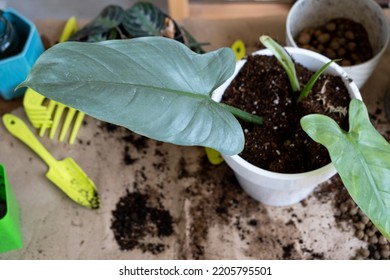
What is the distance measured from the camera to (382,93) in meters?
0.98

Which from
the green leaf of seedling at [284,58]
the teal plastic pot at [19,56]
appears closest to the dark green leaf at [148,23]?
the teal plastic pot at [19,56]

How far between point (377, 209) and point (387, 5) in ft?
2.24

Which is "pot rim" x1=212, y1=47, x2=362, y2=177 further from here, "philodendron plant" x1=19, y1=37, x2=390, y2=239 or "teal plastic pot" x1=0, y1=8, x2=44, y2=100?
"teal plastic pot" x1=0, y1=8, x2=44, y2=100

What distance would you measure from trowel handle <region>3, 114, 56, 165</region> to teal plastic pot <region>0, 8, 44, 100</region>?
0.05 metres

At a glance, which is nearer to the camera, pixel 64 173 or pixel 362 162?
pixel 362 162

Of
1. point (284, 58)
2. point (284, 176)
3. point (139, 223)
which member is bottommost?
point (139, 223)

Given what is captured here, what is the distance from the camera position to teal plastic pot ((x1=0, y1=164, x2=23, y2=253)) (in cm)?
78

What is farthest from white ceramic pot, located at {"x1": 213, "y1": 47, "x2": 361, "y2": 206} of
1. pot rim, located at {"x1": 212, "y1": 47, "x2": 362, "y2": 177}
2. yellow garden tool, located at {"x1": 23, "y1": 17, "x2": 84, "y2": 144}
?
yellow garden tool, located at {"x1": 23, "y1": 17, "x2": 84, "y2": 144}

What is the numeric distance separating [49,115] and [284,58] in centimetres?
43

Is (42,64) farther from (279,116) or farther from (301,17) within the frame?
(301,17)

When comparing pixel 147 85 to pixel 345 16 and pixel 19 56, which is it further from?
pixel 345 16

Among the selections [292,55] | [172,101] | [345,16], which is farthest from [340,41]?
[172,101]

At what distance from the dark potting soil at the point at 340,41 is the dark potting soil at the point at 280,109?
0.15 m

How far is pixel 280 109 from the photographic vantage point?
77cm
